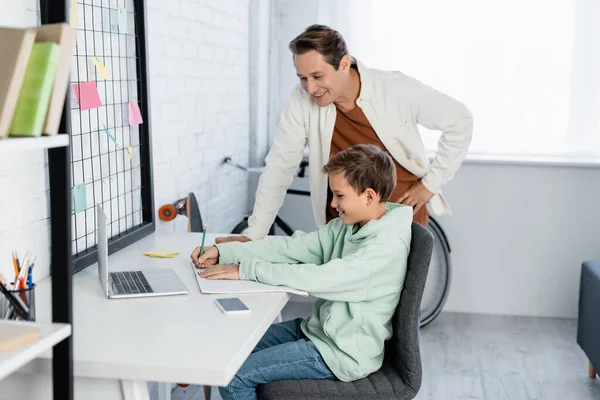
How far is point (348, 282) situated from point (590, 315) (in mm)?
1540

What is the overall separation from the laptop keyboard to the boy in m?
0.16

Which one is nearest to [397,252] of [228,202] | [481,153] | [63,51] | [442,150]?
[442,150]


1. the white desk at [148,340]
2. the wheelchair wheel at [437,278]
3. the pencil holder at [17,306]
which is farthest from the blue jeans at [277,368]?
the wheelchair wheel at [437,278]

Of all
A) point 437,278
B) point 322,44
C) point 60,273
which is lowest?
point 437,278

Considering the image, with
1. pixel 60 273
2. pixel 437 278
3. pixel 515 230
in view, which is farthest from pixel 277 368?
pixel 515 230

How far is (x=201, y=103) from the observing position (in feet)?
9.37

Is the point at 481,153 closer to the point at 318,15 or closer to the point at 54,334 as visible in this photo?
the point at 318,15

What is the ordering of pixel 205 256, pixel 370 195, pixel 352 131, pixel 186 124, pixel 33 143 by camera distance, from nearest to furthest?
pixel 33 143, pixel 370 195, pixel 205 256, pixel 352 131, pixel 186 124

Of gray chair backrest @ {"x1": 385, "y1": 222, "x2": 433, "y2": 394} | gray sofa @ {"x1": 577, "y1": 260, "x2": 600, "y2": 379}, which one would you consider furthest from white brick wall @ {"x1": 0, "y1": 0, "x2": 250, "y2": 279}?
gray sofa @ {"x1": 577, "y1": 260, "x2": 600, "y2": 379}

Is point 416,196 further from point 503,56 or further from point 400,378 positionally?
point 503,56

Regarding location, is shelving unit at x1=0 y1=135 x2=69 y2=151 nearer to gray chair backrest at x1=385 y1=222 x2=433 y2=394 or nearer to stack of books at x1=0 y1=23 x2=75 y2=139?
stack of books at x1=0 y1=23 x2=75 y2=139

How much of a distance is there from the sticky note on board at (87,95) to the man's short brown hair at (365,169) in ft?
2.11

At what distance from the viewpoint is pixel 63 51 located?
3.43 feet

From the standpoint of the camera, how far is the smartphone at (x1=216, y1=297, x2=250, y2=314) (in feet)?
5.20
